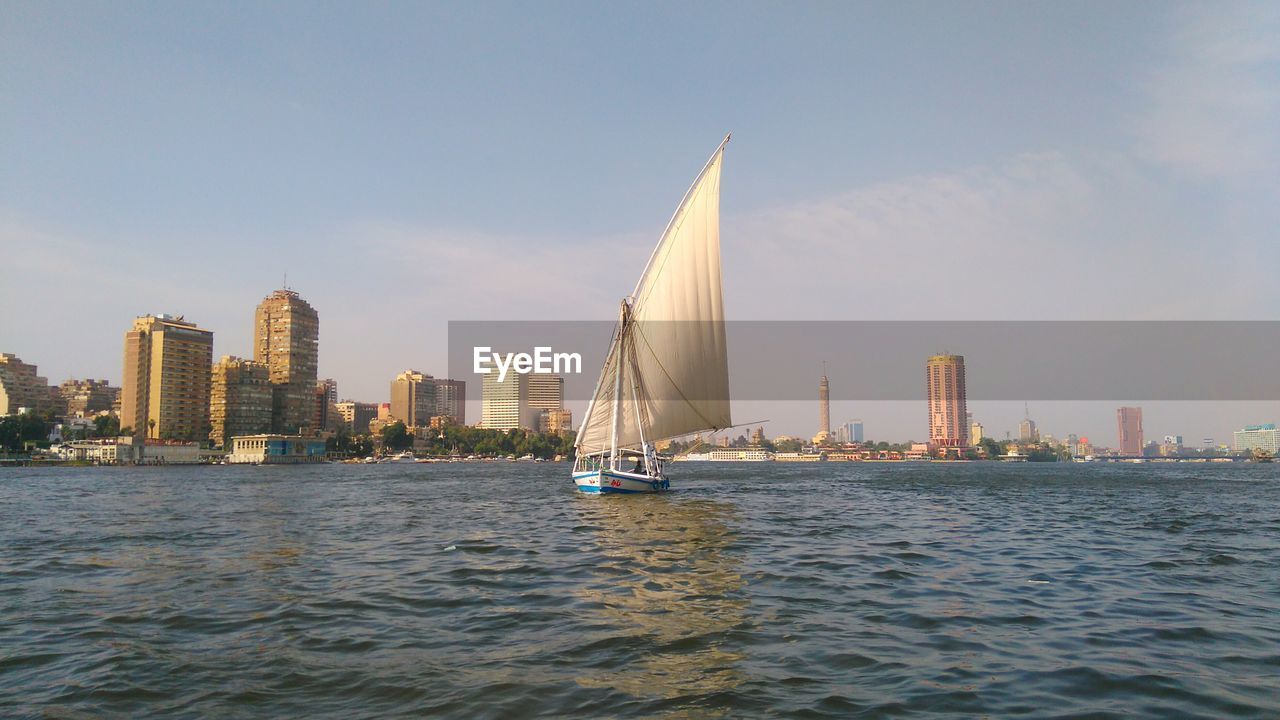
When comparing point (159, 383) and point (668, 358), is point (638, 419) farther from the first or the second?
point (159, 383)

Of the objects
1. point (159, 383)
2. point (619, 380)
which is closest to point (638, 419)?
point (619, 380)

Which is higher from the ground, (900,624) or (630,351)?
(630,351)

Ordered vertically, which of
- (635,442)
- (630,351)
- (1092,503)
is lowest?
(1092,503)

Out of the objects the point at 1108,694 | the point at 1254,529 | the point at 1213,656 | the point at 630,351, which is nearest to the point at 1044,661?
the point at 1108,694

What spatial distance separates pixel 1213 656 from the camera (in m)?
11.0

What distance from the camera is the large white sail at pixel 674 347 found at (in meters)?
44.2

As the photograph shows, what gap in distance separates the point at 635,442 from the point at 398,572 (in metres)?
32.5

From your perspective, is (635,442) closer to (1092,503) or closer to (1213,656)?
(1092,503)

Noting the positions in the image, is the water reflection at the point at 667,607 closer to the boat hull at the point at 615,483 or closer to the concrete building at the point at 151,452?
the boat hull at the point at 615,483

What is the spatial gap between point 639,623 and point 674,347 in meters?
33.1

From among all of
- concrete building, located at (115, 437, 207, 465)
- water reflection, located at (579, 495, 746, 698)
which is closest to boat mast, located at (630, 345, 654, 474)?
water reflection, located at (579, 495, 746, 698)

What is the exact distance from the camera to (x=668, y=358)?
153 ft

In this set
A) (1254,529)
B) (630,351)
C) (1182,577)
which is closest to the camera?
(1182,577)

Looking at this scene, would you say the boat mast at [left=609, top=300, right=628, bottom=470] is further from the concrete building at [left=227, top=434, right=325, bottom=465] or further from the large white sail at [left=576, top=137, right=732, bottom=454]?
the concrete building at [left=227, top=434, right=325, bottom=465]
